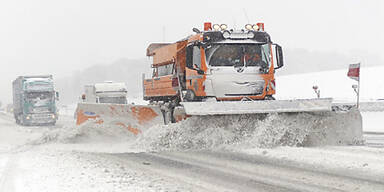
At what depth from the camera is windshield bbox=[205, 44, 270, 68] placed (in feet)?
37.9

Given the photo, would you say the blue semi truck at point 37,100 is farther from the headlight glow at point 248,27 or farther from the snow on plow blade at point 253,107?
the snow on plow blade at point 253,107

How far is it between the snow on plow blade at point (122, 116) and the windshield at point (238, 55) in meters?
2.08

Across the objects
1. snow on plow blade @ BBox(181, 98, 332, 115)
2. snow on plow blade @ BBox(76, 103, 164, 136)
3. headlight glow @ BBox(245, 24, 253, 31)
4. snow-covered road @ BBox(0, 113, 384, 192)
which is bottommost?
snow-covered road @ BBox(0, 113, 384, 192)

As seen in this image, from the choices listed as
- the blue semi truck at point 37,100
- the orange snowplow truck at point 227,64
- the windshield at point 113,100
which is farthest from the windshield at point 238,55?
the blue semi truck at point 37,100

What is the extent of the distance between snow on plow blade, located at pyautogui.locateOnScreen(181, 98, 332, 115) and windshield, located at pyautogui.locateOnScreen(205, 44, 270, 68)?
66.5 inches

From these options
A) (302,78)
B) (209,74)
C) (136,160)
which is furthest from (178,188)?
(302,78)

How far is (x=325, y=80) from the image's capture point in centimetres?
5994

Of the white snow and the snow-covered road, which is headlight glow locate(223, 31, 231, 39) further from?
the snow-covered road

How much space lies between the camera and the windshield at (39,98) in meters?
30.3

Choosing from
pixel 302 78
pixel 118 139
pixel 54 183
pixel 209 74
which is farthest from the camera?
pixel 302 78

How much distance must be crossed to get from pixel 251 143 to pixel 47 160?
4.11 metres

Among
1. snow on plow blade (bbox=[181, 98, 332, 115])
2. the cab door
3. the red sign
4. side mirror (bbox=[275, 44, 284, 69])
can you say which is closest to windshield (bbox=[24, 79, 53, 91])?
the red sign

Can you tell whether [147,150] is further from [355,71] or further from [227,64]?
[355,71]

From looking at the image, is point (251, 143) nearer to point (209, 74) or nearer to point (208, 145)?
point (208, 145)
